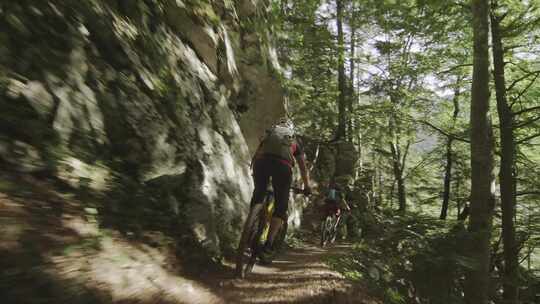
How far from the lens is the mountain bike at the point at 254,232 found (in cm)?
452

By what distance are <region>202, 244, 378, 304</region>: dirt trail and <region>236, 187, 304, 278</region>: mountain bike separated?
18 centimetres

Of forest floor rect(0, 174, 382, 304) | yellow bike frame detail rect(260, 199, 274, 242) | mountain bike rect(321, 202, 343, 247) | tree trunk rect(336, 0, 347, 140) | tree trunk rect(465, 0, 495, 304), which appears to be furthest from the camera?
tree trunk rect(336, 0, 347, 140)

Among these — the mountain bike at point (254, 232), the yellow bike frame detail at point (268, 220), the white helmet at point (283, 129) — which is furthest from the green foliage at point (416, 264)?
the white helmet at point (283, 129)

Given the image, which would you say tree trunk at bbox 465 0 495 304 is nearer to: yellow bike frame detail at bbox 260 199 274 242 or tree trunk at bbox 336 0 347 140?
yellow bike frame detail at bbox 260 199 274 242

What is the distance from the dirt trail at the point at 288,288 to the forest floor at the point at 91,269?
0.04ft

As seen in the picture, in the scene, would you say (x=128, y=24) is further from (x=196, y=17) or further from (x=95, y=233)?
(x=95, y=233)

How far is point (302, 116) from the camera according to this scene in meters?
16.4

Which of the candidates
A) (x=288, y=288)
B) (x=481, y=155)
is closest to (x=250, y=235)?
(x=288, y=288)

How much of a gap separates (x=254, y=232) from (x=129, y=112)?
2527 mm

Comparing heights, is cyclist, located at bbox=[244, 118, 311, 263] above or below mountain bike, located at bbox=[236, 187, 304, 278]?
above

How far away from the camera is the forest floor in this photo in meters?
2.08

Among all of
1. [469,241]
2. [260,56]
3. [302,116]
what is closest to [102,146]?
[469,241]

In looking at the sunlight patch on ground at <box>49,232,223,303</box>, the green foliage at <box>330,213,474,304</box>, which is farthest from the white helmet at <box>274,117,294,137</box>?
the green foliage at <box>330,213,474,304</box>

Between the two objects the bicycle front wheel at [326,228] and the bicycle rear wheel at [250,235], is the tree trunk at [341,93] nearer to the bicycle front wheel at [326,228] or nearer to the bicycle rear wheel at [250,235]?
the bicycle front wheel at [326,228]
